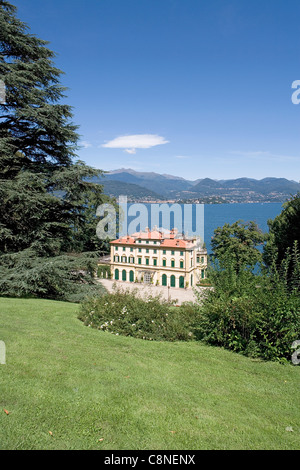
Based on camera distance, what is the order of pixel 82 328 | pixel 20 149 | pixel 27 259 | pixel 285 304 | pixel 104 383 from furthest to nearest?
pixel 20 149
pixel 27 259
pixel 82 328
pixel 285 304
pixel 104 383

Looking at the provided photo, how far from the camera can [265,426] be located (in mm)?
3197

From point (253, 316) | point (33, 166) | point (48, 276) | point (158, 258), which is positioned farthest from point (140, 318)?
point (158, 258)

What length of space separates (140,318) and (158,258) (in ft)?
83.6

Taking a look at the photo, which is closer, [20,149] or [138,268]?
[20,149]

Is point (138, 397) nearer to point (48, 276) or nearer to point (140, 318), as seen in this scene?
point (140, 318)

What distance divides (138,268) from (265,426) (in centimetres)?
3058

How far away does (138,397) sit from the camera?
3516 millimetres

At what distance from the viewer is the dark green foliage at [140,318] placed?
6.49 m

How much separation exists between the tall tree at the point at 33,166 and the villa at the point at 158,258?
19.5m

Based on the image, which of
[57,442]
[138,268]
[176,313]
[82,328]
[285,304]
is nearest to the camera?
[57,442]

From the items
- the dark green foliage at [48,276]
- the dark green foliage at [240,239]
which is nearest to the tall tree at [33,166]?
the dark green foliage at [48,276]

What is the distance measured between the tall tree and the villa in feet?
64.1

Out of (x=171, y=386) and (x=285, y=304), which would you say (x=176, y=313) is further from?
(x=171, y=386)

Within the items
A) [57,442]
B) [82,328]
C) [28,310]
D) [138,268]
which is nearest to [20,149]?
[28,310]
